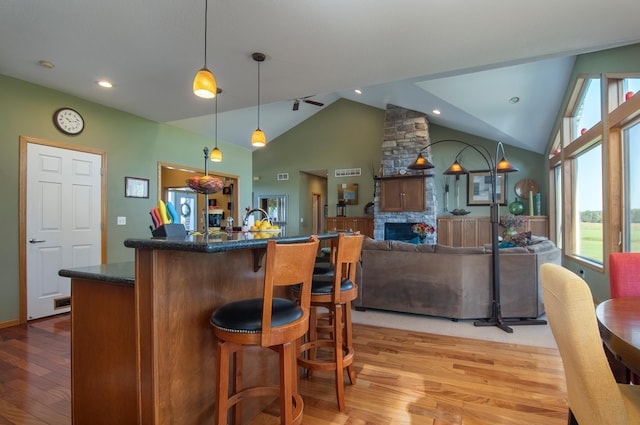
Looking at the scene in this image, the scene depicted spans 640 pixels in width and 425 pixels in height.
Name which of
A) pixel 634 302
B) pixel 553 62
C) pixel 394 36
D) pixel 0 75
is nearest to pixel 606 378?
pixel 634 302

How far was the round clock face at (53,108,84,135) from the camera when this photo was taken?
3665 mm

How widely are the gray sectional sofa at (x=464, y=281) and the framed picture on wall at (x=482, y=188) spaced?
4061 millimetres

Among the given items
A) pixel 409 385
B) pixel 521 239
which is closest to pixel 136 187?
pixel 409 385

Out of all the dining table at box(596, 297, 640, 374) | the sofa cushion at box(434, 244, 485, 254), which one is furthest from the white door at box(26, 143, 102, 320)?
the dining table at box(596, 297, 640, 374)

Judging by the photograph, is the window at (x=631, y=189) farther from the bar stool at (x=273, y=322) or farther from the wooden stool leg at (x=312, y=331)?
the bar stool at (x=273, y=322)

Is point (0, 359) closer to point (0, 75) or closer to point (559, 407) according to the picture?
point (0, 75)

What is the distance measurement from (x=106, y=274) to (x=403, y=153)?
701 centimetres

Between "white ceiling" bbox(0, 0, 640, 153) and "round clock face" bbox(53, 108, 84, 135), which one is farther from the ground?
"white ceiling" bbox(0, 0, 640, 153)

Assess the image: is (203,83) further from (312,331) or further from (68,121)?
(68,121)

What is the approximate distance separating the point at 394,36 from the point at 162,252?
2422 mm

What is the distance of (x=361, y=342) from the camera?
2838mm

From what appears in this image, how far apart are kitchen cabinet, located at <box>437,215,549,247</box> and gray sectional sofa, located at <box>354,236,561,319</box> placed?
11.1 ft

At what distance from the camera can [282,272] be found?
4.15 ft

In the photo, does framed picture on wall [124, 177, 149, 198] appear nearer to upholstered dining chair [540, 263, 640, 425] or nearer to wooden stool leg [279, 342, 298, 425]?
wooden stool leg [279, 342, 298, 425]
